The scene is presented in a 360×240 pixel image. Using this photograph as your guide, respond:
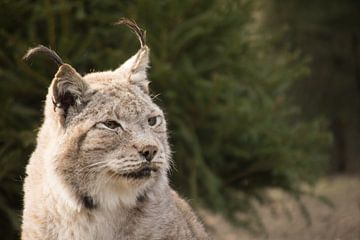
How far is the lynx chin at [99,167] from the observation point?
173 inches

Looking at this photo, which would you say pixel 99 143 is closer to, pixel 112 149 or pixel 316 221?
pixel 112 149

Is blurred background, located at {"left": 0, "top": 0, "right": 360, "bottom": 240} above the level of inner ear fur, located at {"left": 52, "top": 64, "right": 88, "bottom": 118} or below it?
above

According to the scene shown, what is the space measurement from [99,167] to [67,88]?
21.2 inches

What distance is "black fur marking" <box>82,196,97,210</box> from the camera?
4500 millimetres

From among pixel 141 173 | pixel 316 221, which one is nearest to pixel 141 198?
pixel 141 173

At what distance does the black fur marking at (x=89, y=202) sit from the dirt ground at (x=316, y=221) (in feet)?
13.0

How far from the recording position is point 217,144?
8.95m

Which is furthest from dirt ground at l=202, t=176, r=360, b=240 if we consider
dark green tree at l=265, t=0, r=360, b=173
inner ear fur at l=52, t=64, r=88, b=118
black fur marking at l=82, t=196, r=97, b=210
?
inner ear fur at l=52, t=64, r=88, b=118

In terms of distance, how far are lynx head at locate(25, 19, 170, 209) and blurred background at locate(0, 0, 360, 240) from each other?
2.81 meters

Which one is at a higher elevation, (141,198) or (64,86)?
(64,86)

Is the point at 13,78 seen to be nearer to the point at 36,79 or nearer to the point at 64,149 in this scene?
the point at 36,79

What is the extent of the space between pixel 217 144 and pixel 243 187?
3.12 ft

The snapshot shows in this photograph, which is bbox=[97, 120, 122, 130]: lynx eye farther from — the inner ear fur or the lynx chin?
the inner ear fur

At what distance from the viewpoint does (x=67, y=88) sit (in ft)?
14.7
